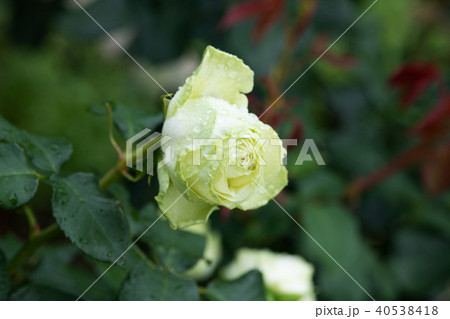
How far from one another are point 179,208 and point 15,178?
136 mm

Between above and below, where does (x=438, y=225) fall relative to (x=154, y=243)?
below

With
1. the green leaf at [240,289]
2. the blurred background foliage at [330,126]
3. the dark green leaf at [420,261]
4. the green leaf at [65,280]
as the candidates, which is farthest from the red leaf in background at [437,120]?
the green leaf at [65,280]

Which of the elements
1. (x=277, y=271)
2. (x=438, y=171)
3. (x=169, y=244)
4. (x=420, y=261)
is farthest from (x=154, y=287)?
(x=420, y=261)

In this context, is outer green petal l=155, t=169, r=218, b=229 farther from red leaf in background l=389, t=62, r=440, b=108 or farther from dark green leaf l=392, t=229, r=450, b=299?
dark green leaf l=392, t=229, r=450, b=299

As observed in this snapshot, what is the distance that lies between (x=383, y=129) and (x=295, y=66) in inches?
12.5

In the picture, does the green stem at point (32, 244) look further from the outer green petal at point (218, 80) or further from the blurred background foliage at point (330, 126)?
the outer green petal at point (218, 80)

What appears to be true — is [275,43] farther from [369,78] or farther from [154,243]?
[154,243]

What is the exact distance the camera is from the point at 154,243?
542 millimetres

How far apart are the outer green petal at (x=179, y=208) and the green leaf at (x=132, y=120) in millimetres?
100

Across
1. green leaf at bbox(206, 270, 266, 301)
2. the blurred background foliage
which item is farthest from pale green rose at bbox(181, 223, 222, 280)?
green leaf at bbox(206, 270, 266, 301)

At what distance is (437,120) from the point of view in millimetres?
810

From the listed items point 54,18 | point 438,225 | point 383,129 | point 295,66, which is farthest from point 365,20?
point 54,18

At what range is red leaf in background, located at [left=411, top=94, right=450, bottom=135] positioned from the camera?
31.4 inches

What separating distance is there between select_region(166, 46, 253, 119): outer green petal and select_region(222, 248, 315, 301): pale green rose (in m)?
0.30
